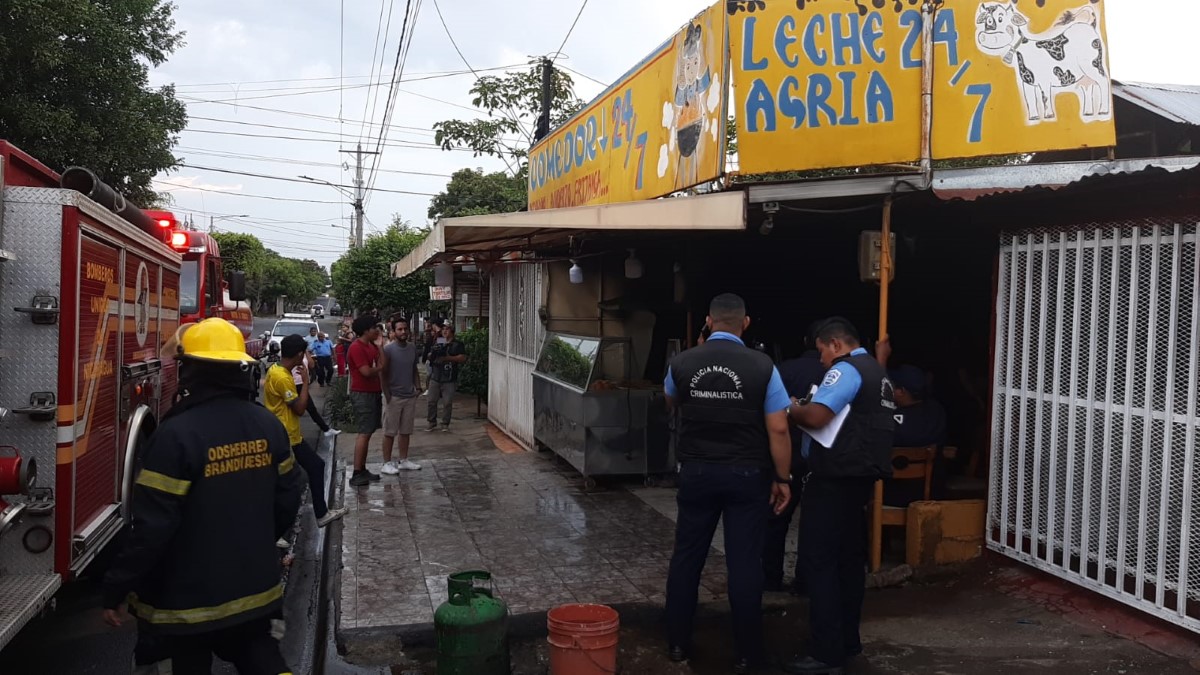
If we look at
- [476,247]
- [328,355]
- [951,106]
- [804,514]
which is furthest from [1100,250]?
[328,355]

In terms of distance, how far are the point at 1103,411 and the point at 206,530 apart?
15.6ft

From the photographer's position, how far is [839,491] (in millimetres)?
4645

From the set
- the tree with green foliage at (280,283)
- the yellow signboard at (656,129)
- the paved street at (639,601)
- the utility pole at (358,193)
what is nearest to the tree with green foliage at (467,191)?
the utility pole at (358,193)

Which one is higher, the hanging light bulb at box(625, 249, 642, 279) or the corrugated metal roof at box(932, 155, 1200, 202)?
the corrugated metal roof at box(932, 155, 1200, 202)

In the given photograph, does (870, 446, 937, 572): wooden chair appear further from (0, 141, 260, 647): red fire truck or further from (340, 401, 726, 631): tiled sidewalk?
(0, 141, 260, 647): red fire truck

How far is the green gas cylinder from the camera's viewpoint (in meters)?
4.24

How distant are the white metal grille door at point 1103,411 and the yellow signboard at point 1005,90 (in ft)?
3.19

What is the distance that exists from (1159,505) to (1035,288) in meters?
1.53

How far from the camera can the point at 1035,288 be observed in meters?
5.69

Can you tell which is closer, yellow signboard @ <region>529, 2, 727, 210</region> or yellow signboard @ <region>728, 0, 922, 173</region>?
yellow signboard @ <region>728, 0, 922, 173</region>

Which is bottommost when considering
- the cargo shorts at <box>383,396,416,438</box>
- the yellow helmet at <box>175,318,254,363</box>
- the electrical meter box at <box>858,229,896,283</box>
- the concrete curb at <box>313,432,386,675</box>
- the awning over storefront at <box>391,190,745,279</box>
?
the concrete curb at <box>313,432,386,675</box>

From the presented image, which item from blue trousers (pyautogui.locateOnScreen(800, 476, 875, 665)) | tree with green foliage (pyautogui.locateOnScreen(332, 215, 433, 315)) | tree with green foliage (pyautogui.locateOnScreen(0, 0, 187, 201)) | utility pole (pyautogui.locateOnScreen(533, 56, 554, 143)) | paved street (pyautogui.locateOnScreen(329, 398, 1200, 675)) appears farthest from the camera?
tree with green foliage (pyautogui.locateOnScreen(332, 215, 433, 315))

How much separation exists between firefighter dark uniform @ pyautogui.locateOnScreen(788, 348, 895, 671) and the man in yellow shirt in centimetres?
378

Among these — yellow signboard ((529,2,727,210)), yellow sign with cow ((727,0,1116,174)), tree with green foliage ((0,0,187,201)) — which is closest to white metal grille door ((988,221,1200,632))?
yellow sign with cow ((727,0,1116,174))
